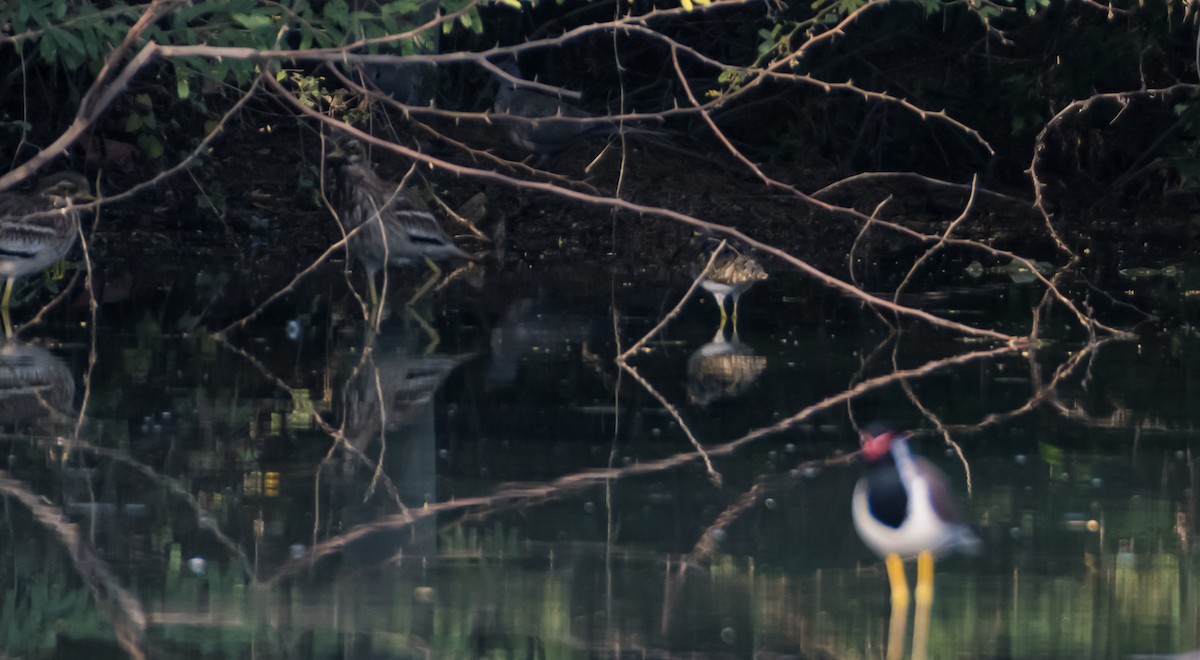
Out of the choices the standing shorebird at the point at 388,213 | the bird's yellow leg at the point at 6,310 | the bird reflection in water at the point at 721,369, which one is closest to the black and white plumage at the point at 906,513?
the bird reflection in water at the point at 721,369

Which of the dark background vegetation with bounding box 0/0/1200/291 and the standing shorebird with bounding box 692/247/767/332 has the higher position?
the dark background vegetation with bounding box 0/0/1200/291

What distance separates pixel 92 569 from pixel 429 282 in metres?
8.99

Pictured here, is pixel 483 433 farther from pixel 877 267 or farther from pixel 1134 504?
pixel 877 267

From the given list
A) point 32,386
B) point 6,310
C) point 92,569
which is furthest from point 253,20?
point 92,569

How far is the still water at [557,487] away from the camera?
220 inches

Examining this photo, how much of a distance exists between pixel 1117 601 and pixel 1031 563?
49 centimetres

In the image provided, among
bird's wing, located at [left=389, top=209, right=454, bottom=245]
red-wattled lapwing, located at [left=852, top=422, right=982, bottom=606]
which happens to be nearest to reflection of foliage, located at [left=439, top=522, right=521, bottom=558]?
red-wattled lapwing, located at [left=852, top=422, right=982, bottom=606]

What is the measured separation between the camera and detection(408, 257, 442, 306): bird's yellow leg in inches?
550

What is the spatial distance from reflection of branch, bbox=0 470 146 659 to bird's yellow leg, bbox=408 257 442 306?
643 centimetres

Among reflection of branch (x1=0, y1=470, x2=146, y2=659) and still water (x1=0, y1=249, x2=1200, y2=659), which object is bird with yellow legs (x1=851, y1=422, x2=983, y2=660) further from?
reflection of branch (x1=0, y1=470, x2=146, y2=659)

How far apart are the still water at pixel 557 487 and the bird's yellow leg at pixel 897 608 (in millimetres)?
45

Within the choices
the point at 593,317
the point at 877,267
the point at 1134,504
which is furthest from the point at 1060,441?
the point at 877,267

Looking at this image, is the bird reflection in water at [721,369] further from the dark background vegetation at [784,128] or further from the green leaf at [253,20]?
the dark background vegetation at [784,128]

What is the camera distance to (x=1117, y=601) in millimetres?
5855
